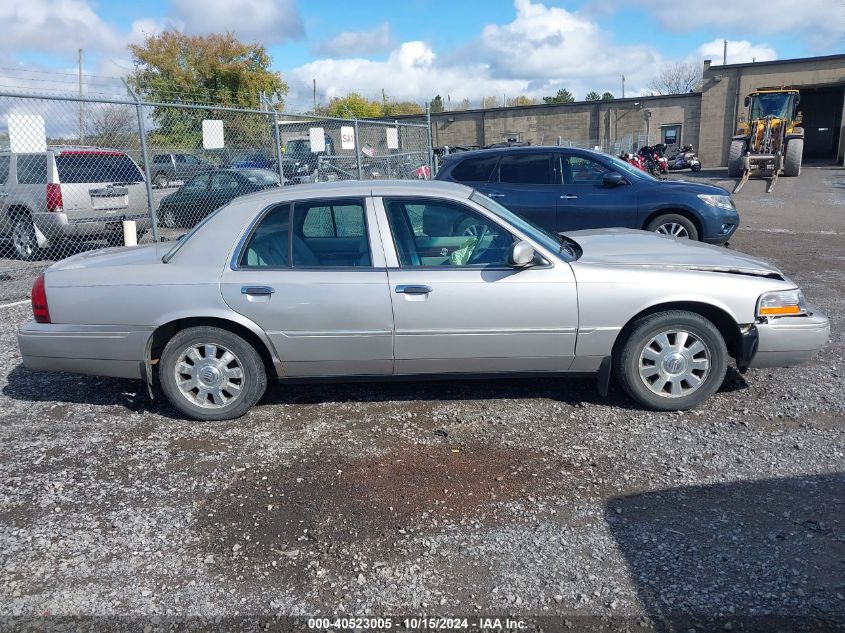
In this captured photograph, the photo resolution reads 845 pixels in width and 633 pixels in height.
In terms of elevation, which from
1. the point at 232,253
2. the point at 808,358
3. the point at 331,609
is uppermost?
the point at 232,253

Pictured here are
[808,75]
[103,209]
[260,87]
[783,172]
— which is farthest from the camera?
[260,87]

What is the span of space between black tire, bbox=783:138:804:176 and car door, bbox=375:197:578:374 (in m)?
25.1

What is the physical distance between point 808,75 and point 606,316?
1538 inches

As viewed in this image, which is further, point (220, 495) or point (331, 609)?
point (220, 495)

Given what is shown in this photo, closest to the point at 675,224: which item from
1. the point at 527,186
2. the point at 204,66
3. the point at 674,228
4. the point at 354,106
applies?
the point at 674,228

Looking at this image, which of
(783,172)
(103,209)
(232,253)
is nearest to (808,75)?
(783,172)

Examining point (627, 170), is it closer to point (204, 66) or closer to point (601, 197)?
point (601, 197)

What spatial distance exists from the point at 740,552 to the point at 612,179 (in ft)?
22.3

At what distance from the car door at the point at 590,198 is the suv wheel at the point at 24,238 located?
7.96 meters

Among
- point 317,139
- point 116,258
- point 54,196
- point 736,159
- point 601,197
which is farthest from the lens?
point 736,159

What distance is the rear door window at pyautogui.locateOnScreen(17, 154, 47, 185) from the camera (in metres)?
10.3

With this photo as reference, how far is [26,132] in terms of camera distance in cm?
814

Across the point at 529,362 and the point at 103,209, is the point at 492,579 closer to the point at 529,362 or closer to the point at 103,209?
the point at 529,362

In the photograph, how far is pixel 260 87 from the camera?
142 feet
